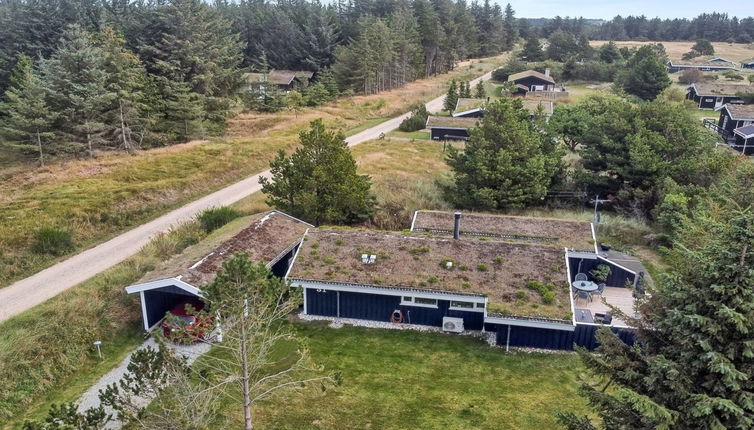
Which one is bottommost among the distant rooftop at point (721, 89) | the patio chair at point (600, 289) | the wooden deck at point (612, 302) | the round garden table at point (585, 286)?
the wooden deck at point (612, 302)

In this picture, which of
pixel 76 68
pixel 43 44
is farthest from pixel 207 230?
pixel 43 44

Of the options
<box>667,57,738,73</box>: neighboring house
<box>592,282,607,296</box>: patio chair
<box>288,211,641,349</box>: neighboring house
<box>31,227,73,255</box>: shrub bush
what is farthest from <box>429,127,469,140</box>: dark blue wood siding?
<box>667,57,738,73</box>: neighboring house

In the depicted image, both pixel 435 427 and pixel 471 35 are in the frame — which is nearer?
pixel 435 427

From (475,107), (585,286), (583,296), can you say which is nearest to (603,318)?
(585,286)

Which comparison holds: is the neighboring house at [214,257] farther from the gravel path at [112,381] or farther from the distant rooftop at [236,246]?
the gravel path at [112,381]

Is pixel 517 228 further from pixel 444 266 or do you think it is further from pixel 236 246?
pixel 236 246

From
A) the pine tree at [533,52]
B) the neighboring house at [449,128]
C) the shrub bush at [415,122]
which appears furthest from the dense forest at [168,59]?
the neighboring house at [449,128]

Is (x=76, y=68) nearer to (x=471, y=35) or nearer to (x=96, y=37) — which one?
(x=96, y=37)

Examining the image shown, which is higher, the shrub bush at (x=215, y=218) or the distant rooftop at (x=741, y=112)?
the distant rooftop at (x=741, y=112)
